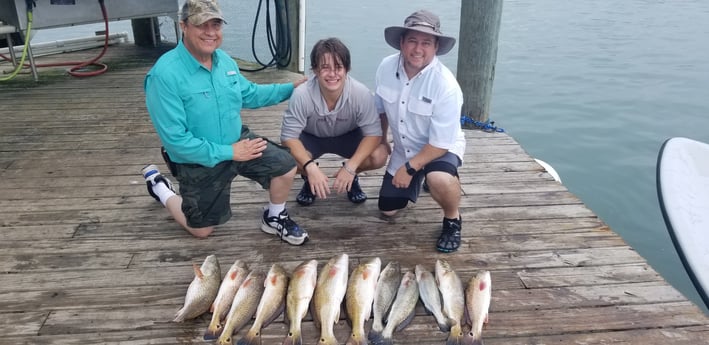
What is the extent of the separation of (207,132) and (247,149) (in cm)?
24

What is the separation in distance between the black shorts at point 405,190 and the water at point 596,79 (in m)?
3.24

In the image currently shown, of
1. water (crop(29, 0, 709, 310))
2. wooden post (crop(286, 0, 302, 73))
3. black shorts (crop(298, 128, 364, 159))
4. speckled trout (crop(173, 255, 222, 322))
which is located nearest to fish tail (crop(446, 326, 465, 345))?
speckled trout (crop(173, 255, 222, 322))

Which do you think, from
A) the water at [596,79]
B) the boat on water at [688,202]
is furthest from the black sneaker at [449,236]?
the water at [596,79]

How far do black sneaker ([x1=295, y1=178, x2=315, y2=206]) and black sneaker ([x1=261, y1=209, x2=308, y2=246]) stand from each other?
1.37 feet

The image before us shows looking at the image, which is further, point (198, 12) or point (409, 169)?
point (409, 169)

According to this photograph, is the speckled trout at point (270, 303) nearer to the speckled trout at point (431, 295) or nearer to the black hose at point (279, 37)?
the speckled trout at point (431, 295)

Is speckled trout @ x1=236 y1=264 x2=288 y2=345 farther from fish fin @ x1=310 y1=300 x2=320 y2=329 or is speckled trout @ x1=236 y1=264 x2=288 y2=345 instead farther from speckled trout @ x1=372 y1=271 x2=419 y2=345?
speckled trout @ x1=372 y1=271 x2=419 y2=345

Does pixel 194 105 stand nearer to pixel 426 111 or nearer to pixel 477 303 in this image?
pixel 426 111

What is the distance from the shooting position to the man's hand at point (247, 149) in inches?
112

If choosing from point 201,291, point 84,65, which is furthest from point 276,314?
point 84,65

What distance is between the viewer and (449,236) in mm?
3021

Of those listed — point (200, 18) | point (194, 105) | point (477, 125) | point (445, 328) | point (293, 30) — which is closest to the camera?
point (445, 328)

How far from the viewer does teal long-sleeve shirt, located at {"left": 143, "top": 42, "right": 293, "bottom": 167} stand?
8.62ft

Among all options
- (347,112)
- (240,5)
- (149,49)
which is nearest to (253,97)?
(347,112)
